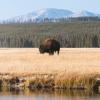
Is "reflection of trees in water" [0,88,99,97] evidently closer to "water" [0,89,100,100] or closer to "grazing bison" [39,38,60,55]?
"water" [0,89,100,100]

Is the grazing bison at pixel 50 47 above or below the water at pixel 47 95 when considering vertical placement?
above

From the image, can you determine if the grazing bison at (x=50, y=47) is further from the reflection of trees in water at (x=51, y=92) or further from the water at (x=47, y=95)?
the water at (x=47, y=95)

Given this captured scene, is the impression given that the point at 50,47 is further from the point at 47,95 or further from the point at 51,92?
the point at 47,95

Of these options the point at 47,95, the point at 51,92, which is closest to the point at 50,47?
the point at 51,92

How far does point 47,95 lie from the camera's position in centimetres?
2764

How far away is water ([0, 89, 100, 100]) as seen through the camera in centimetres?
2672

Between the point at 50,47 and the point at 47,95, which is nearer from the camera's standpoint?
the point at 47,95

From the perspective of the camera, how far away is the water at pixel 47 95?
26.7 metres

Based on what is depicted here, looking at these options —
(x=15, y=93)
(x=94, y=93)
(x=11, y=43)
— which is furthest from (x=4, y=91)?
(x=11, y=43)

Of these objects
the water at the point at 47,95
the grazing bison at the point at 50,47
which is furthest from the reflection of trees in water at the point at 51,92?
the grazing bison at the point at 50,47

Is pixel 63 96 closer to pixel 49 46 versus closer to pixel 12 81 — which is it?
pixel 12 81

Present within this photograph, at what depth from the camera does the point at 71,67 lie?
3309 centimetres

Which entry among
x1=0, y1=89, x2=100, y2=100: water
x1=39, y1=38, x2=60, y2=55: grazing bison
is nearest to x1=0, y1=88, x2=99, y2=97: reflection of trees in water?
x1=0, y1=89, x2=100, y2=100: water

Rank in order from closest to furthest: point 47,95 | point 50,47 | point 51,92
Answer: point 47,95 < point 51,92 < point 50,47
